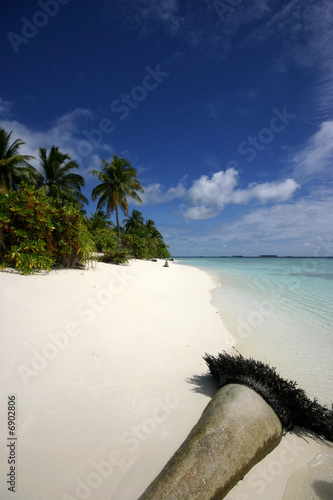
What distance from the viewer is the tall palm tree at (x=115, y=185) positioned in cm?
2142

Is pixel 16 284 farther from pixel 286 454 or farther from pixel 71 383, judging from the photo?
pixel 286 454

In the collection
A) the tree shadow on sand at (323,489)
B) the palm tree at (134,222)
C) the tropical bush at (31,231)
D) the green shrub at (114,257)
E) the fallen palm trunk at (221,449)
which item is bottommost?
the tree shadow on sand at (323,489)

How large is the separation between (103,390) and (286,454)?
1948 millimetres

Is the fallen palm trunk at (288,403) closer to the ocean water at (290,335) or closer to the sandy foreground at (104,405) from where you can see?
the sandy foreground at (104,405)

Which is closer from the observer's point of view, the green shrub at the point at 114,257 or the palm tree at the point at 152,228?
the green shrub at the point at 114,257

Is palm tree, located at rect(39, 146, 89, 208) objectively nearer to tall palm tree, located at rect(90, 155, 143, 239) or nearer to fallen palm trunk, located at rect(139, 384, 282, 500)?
tall palm tree, located at rect(90, 155, 143, 239)

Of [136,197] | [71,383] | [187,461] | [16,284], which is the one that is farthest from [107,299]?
[136,197]

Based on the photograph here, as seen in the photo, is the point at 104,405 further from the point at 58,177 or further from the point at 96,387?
the point at 58,177

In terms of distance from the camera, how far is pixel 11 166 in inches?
742

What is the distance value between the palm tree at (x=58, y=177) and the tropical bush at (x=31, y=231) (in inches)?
622

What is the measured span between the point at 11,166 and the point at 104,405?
2388 cm

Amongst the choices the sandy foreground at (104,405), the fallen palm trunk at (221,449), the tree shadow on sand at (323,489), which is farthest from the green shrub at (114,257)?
the tree shadow on sand at (323,489)

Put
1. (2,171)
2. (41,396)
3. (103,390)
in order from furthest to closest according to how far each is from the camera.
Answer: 1. (2,171)
2. (103,390)
3. (41,396)

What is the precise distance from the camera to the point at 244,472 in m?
1.54
